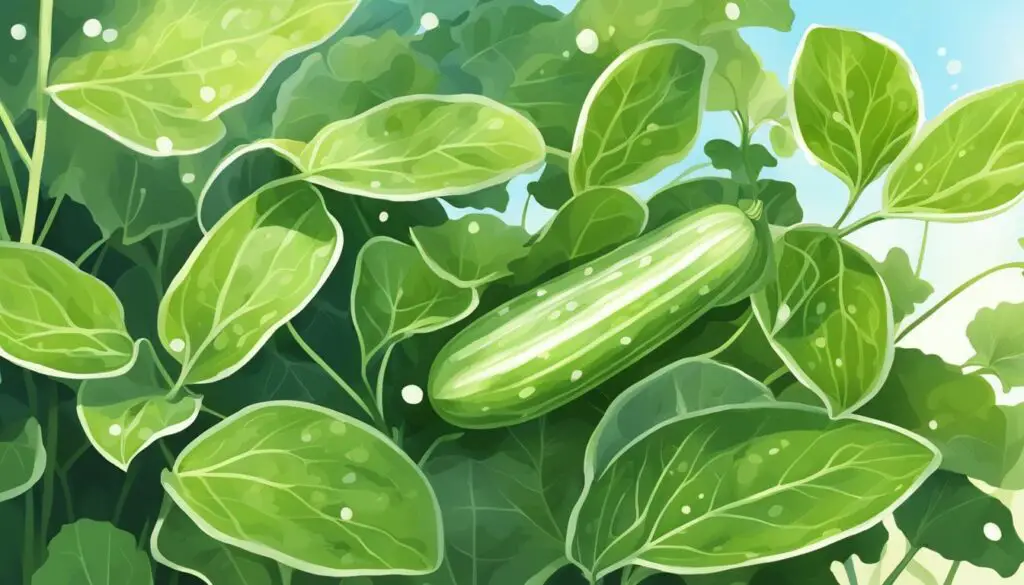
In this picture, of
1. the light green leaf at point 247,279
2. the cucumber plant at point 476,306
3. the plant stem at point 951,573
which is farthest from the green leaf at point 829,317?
the light green leaf at point 247,279

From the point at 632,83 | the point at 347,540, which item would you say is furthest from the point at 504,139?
the point at 347,540

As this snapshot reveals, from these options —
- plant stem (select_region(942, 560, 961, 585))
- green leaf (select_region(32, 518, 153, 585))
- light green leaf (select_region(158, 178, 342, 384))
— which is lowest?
plant stem (select_region(942, 560, 961, 585))

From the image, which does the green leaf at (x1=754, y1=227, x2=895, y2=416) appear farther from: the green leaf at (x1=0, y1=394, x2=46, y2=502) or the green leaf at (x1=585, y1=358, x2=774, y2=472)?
the green leaf at (x1=0, y1=394, x2=46, y2=502)

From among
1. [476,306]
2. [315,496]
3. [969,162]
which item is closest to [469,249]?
[476,306]

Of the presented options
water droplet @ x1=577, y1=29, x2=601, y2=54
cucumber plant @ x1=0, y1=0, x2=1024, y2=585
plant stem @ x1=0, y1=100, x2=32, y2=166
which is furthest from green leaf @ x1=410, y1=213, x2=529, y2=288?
plant stem @ x1=0, y1=100, x2=32, y2=166

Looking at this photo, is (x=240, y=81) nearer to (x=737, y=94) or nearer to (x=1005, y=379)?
(x=737, y=94)

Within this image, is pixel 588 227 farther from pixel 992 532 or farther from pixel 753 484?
pixel 992 532
